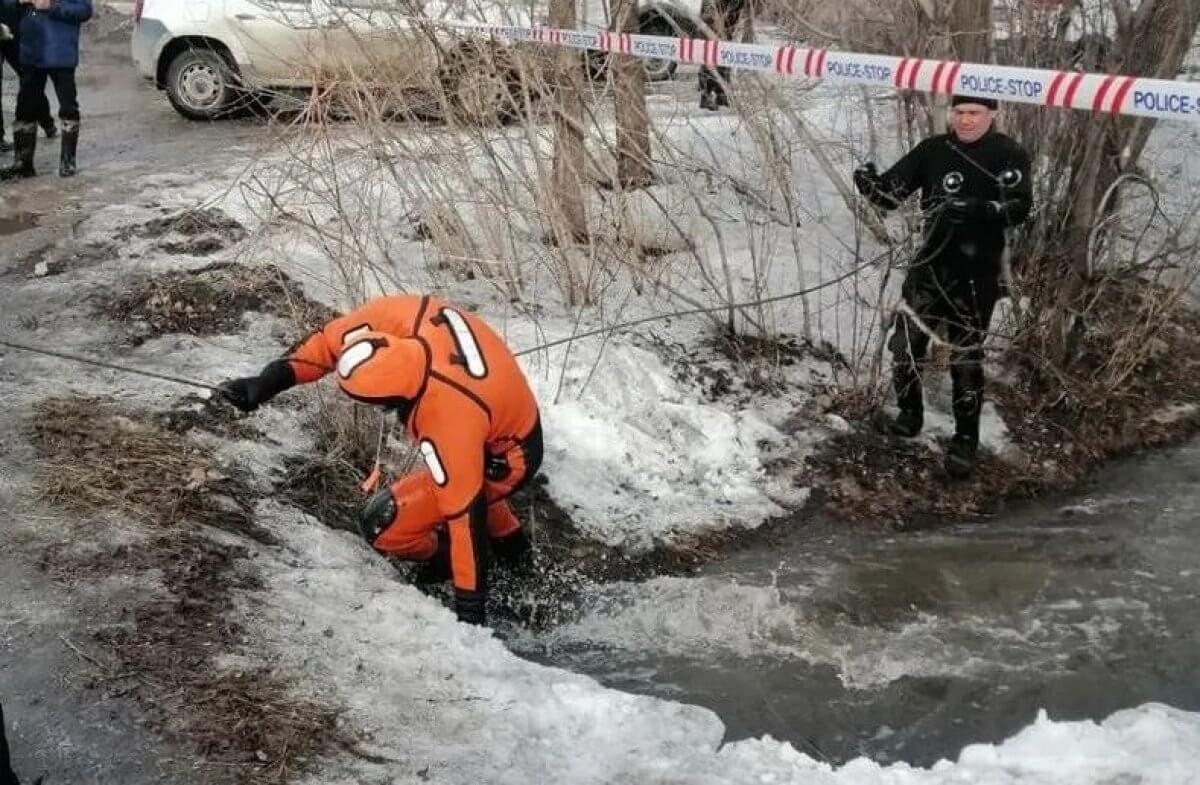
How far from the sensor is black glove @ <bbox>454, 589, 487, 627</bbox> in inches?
160

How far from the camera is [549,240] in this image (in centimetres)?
654

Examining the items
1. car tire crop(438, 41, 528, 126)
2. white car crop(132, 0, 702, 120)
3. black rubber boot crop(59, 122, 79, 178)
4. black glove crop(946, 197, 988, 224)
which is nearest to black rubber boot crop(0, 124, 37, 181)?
black rubber boot crop(59, 122, 79, 178)

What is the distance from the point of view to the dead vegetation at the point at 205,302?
605 centimetres

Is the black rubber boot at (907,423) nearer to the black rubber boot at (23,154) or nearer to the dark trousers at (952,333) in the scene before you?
the dark trousers at (952,333)

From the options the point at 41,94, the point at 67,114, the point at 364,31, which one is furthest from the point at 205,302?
the point at 41,94

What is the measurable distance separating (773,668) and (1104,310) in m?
3.72

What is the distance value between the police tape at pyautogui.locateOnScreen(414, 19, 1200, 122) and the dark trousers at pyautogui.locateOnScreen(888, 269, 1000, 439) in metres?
0.95

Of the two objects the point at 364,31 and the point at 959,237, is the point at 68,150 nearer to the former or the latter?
the point at 364,31

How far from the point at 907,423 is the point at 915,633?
1693 millimetres

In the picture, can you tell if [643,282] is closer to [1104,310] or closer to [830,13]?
[830,13]

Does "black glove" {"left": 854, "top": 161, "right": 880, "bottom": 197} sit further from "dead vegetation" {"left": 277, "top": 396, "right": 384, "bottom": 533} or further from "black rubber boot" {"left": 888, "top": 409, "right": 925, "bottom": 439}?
"dead vegetation" {"left": 277, "top": 396, "right": 384, "bottom": 533}

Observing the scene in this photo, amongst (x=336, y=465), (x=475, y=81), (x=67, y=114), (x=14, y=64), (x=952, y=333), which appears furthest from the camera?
(x=14, y=64)

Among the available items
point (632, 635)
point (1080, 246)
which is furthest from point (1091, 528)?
point (632, 635)

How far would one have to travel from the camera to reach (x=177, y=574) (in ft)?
12.5
